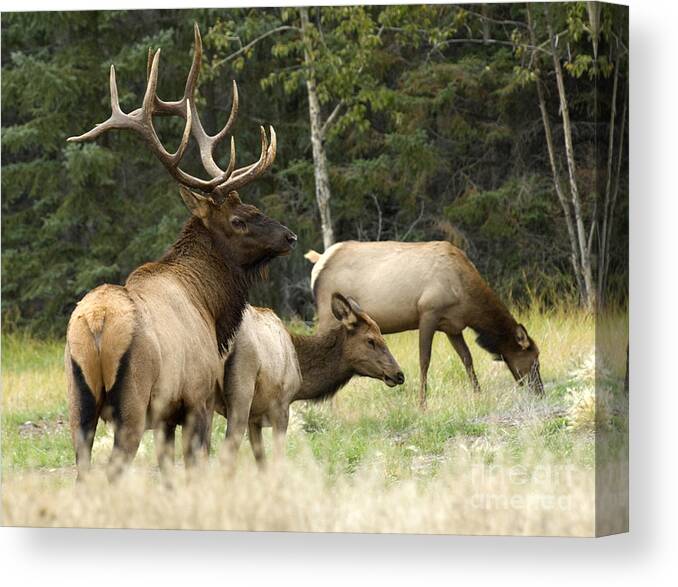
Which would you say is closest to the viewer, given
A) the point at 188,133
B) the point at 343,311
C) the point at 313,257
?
the point at 188,133

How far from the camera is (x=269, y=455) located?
950 cm

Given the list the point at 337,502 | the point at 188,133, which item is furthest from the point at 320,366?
the point at 188,133

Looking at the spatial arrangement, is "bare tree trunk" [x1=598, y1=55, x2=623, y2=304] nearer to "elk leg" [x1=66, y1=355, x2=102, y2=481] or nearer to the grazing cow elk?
the grazing cow elk

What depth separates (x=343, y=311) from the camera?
10.4 m

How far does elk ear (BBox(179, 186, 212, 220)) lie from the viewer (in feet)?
Answer: 30.3

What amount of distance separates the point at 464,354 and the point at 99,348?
342cm

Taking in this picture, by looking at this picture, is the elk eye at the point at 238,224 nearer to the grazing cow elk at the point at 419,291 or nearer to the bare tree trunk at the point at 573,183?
the grazing cow elk at the point at 419,291

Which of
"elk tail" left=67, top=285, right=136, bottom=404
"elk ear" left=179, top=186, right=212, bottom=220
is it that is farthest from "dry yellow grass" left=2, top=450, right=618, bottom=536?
"elk ear" left=179, top=186, right=212, bottom=220

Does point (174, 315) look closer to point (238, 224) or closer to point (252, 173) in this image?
point (238, 224)

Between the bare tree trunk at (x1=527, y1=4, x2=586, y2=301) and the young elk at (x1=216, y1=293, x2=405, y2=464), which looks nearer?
the bare tree trunk at (x1=527, y1=4, x2=586, y2=301)

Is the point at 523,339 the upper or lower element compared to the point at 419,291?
lower

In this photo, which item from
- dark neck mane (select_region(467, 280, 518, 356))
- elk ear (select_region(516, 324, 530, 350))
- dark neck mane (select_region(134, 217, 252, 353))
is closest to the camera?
dark neck mane (select_region(134, 217, 252, 353))

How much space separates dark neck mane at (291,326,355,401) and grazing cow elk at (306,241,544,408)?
1.41ft

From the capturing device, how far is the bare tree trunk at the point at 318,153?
10.2 m
